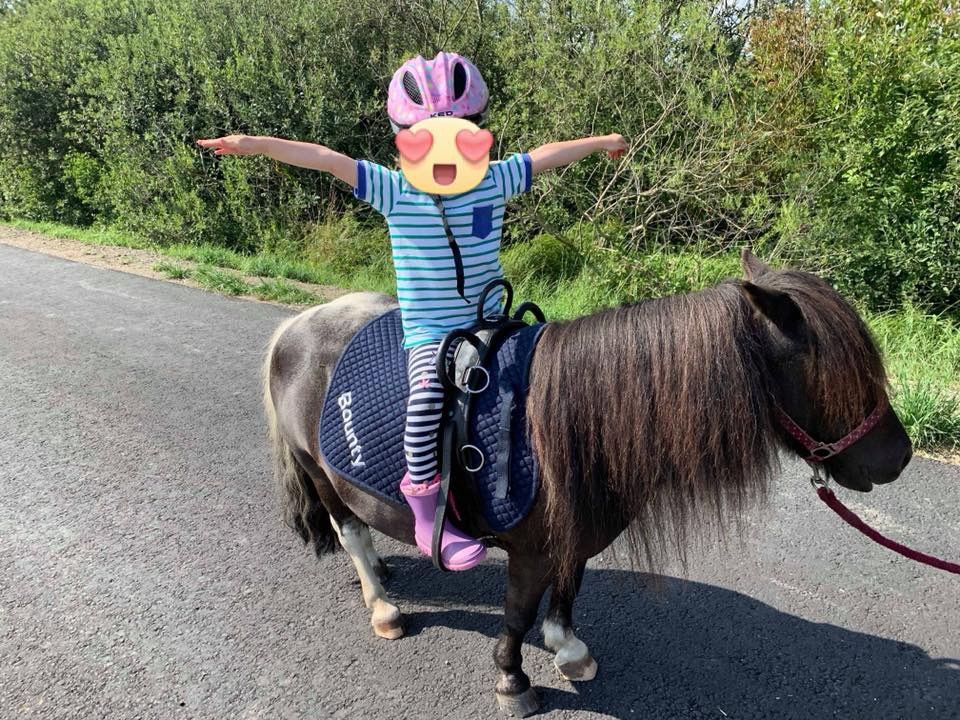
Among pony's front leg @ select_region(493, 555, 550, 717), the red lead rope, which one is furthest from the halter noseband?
pony's front leg @ select_region(493, 555, 550, 717)

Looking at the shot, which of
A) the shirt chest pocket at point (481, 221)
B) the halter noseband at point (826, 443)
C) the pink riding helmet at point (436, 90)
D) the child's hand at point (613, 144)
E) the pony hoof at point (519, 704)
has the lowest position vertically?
the pony hoof at point (519, 704)

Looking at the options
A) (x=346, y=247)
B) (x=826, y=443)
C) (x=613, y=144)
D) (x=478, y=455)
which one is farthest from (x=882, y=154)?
(x=346, y=247)

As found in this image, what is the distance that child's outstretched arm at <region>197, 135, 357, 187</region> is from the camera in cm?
189

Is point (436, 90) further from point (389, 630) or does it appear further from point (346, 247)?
point (346, 247)

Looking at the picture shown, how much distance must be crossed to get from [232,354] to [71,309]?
2824mm

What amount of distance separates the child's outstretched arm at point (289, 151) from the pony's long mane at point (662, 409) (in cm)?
83

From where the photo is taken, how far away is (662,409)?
1.79 m

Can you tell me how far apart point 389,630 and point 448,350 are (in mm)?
1339

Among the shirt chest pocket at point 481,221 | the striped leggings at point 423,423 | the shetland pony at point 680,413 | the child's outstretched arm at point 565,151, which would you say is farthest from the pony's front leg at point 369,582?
the child's outstretched arm at point 565,151

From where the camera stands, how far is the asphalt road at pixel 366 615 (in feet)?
7.74

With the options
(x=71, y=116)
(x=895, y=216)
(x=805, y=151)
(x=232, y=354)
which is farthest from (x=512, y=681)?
(x=71, y=116)

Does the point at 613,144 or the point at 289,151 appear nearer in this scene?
→ the point at 289,151

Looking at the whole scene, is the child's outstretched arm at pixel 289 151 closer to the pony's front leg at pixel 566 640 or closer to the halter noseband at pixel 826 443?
the halter noseband at pixel 826 443

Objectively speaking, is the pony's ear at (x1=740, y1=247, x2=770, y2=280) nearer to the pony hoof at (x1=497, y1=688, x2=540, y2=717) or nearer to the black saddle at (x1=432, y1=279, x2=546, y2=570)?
the black saddle at (x1=432, y1=279, x2=546, y2=570)
